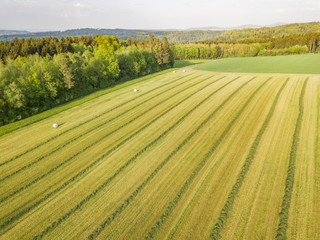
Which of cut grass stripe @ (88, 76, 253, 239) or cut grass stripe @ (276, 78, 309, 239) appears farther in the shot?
cut grass stripe @ (88, 76, 253, 239)

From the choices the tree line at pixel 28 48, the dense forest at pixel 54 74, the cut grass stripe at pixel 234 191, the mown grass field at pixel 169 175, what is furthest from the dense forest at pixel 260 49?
the cut grass stripe at pixel 234 191

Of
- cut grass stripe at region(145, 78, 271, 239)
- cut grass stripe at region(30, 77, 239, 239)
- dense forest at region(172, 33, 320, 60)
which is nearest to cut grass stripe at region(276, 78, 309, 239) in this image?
cut grass stripe at region(145, 78, 271, 239)

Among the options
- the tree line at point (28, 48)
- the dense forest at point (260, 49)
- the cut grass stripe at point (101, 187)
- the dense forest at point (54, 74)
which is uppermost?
the dense forest at point (260, 49)

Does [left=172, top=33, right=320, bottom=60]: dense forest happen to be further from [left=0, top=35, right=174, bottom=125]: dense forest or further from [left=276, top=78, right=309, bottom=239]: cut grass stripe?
[left=276, top=78, right=309, bottom=239]: cut grass stripe

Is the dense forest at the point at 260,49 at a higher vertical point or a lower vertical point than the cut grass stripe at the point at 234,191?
higher

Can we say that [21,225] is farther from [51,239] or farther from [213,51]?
[213,51]

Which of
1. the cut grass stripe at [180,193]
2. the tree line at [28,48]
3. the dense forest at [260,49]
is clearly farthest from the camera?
the dense forest at [260,49]

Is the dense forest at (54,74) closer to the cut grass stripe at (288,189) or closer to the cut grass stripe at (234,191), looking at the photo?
the cut grass stripe at (234,191)
